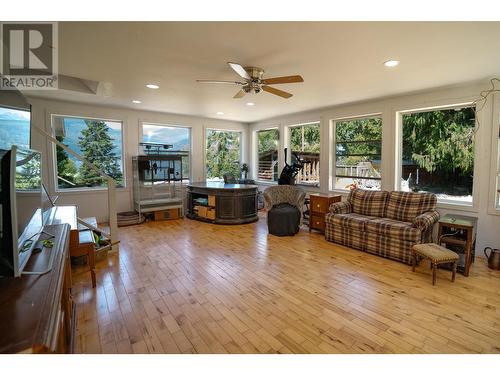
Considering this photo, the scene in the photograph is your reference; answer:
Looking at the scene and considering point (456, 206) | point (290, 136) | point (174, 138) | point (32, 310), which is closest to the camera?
point (32, 310)

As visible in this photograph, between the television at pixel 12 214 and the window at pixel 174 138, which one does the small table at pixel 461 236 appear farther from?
the window at pixel 174 138

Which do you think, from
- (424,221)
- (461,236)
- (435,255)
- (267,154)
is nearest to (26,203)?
(435,255)

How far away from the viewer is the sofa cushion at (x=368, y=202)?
13.6ft

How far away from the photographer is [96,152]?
5414 millimetres

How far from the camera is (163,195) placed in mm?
6242

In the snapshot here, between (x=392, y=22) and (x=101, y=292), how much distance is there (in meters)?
3.61

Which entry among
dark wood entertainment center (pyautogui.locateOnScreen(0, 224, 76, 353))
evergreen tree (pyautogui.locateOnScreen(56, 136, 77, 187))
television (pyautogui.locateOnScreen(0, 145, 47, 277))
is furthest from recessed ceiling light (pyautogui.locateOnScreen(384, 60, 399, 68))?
evergreen tree (pyautogui.locateOnScreen(56, 136, 77, 187))

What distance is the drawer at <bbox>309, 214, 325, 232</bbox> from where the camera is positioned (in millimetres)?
4684

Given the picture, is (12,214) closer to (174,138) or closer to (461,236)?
(461,236)

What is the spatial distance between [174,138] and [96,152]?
1778 mm

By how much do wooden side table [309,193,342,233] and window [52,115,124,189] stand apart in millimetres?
4261

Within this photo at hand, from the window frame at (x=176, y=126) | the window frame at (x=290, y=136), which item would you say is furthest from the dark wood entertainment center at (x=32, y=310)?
the window frame at (x=290, y=136)
